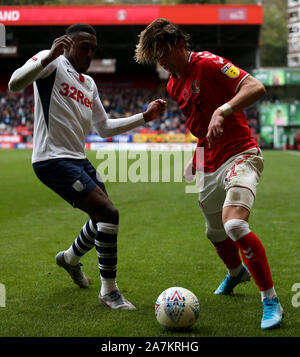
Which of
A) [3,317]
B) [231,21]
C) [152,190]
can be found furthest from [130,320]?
[231,21]

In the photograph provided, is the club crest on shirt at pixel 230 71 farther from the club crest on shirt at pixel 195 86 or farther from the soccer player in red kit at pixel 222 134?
the club crest on shirt at pixel 195 86

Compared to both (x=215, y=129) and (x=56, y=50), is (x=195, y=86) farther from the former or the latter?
(x=56, y=50)

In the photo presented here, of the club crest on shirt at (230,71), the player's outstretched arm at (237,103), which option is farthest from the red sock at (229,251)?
the club crest on shirt at (230,71)

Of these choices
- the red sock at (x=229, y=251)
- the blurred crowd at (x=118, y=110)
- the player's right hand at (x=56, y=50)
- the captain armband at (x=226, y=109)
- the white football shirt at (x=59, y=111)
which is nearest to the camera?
the captain armband at (x=226, y=109)

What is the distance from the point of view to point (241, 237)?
3541mm

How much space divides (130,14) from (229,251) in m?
34.0

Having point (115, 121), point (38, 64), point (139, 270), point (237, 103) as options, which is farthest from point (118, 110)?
point (237, 103)

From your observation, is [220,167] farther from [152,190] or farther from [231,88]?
[152,190]

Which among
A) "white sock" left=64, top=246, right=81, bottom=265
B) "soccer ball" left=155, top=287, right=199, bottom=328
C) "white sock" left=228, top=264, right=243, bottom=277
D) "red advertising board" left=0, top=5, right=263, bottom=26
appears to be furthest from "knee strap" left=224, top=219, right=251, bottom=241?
"red advertising board" left=0, top=5, right=263, bottom=26

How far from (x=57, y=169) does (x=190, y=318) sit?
1604mm

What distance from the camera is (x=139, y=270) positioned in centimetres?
534

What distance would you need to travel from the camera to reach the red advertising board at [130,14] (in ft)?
116

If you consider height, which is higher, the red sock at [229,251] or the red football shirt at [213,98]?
the red football shirt at [213,98]

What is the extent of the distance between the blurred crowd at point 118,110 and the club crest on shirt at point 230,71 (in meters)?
33.2
